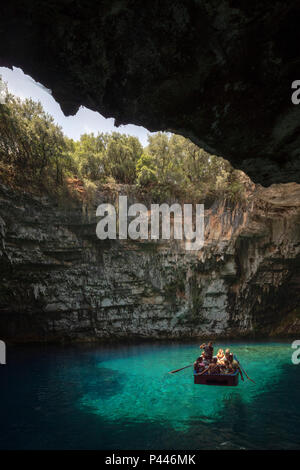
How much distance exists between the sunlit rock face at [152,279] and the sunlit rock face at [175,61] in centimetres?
1285

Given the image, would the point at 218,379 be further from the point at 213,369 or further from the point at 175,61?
the point at 175,61

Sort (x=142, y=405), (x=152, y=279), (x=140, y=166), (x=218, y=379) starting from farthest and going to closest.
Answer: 1. (x=140, y=166)
2. (x=152, y=279)
3. (x=218, y=379)
4. (x=142, y=405)

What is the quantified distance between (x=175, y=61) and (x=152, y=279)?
56.9ft

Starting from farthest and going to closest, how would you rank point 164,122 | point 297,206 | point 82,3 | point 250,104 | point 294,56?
point 297,206 → point 164,122 → point 250,104 → point 294,56 → point 82,3

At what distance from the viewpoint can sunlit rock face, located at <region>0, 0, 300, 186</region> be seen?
4.69 metres

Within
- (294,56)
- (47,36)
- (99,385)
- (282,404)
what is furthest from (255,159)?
(99,385)

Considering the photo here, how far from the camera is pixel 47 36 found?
17.7 feet

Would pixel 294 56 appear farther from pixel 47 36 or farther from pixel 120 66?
pixel 47 36

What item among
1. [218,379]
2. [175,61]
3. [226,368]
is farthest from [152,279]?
[175,61]

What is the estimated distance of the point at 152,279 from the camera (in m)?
21.2

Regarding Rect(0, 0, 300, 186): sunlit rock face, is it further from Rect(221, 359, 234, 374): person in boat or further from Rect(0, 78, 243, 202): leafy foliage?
Rect(0, 78, 243, 202): leafy foliage

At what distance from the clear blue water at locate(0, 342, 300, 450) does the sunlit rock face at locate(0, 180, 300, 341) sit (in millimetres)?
4455

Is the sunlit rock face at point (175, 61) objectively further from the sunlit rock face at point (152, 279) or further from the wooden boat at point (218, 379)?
the sunlit rock face at point (152, 279)

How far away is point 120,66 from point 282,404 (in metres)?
Answer: 12.6
